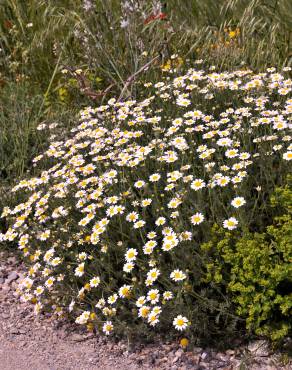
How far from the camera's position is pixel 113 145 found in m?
4.41

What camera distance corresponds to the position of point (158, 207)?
3.48 meters

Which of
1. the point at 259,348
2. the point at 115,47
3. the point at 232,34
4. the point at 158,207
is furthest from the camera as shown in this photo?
the point at 232,34

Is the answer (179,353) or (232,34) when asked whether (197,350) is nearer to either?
(179,353)

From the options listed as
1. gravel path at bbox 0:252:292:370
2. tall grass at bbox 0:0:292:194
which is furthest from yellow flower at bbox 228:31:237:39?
gravel path at bbox 0:252:292:370

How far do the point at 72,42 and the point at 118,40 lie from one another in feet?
2.77

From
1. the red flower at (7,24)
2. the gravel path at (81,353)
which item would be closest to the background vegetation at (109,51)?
the red flower at (7,24)

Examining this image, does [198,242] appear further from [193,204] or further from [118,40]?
[118,40]

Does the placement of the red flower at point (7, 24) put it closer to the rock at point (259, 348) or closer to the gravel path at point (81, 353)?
the gravel path at point (81, 353)

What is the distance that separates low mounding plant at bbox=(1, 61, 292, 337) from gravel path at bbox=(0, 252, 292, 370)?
0.11m

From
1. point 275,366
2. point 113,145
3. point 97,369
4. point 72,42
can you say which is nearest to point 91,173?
point 113,145

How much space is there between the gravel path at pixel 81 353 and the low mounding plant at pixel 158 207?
114mm

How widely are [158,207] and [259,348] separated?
3.20ft

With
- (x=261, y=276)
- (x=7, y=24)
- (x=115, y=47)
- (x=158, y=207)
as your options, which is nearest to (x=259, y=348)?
(x=261, y=276)

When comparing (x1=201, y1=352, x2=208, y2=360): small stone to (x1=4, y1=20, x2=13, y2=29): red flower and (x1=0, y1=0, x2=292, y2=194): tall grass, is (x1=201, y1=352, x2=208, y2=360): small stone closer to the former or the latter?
(x1=0, y1=0, x2=292, y2=194): tall grass
